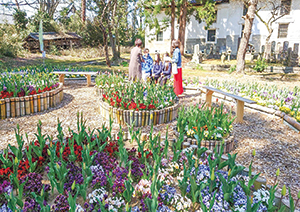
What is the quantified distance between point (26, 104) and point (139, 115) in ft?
9.42

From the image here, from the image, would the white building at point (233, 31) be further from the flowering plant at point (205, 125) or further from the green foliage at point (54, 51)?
the flowering plant at point (205, 125)

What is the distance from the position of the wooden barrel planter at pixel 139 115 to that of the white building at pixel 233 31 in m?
19.8

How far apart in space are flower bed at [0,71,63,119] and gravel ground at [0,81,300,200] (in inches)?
8.7

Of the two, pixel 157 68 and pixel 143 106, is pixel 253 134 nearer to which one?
pixel 143 106

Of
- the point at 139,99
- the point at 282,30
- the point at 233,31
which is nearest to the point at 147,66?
the point at 139,99

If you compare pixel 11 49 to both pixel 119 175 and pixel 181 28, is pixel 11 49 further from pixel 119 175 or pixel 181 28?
pixel 119 175

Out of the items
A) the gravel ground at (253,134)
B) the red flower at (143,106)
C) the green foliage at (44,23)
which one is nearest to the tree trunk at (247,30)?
the gravel ground at (253,134)

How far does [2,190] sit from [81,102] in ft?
16.5

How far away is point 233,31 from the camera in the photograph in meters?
27.2

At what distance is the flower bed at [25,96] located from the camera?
19.2 ft

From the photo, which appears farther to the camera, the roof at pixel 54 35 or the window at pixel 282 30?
the window at pixel 282 30

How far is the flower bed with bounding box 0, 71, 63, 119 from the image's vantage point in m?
5.86

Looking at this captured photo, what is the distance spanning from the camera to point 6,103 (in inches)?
229

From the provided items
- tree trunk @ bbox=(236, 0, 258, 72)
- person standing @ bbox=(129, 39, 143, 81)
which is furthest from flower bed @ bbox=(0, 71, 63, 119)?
tree trunk @ bbox=(236, 0, 258, 72)
